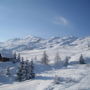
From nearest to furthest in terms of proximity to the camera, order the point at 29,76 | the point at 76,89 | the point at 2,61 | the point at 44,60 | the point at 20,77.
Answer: the point at 76,89 → the point at 29,76 → the point at 20,77 → the point at 2,61 → the point at 44,60

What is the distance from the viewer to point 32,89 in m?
17.2

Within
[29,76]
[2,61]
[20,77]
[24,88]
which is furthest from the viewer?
[2,61]

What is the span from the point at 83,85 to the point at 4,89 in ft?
35.0

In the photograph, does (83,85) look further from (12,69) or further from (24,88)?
(12,69)

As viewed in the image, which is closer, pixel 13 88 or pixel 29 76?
pixel 13 88

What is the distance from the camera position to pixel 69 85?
55.2ft

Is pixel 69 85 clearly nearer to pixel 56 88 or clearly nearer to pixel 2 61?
pixel 56 88

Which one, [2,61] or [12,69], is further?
[2,61]

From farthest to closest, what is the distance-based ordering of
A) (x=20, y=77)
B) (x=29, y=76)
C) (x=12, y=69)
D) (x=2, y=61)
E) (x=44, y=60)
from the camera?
1. (x=44, y=60)
2. (x=2, y=61)
3. (x=12, y=69)
4. (x=20, y=77)
5. (x=29, y=76)

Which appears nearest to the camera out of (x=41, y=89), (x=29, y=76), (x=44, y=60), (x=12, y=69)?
(x=41, y=89)

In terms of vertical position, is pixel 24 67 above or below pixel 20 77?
above

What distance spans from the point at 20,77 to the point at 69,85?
69.5 ft

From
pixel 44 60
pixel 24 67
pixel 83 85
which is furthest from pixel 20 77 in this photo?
pixel 44 60

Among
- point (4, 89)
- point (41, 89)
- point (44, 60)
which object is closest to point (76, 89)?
point (41, 89)
